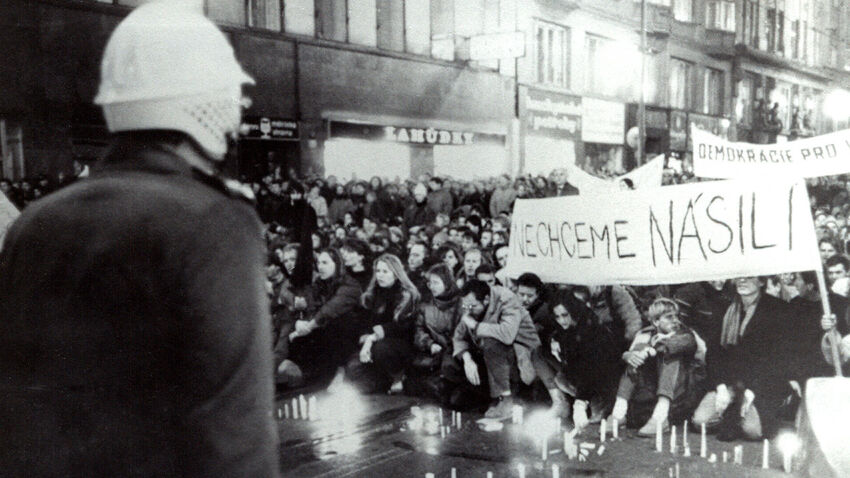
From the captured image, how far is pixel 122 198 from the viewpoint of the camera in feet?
3.55

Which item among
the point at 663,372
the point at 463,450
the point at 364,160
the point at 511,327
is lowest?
the point at 463,450

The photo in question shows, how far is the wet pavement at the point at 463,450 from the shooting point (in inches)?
177

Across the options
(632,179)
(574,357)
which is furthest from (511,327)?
(632,179)

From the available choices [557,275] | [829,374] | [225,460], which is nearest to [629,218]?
[557,275]

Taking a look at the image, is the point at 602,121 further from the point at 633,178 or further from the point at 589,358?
the point at 589,358

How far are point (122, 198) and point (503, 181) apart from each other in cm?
550

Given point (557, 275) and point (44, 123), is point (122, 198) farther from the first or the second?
point (557, 275)

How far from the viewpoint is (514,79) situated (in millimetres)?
6574

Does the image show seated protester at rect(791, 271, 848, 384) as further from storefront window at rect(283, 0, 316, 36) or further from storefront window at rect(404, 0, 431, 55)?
storefront window at rect(283, 0, 316, 36)

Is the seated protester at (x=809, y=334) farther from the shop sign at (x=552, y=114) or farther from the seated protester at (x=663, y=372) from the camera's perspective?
the shop sign at (x=552, y=114)

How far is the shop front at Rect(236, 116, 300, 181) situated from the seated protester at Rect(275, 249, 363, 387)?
3.52 ft

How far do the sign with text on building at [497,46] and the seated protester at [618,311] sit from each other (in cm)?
185

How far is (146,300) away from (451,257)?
5.25 meters

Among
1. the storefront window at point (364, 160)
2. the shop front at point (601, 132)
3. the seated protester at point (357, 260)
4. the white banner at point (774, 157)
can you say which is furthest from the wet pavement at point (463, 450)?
the shop front at point (601, 132)
